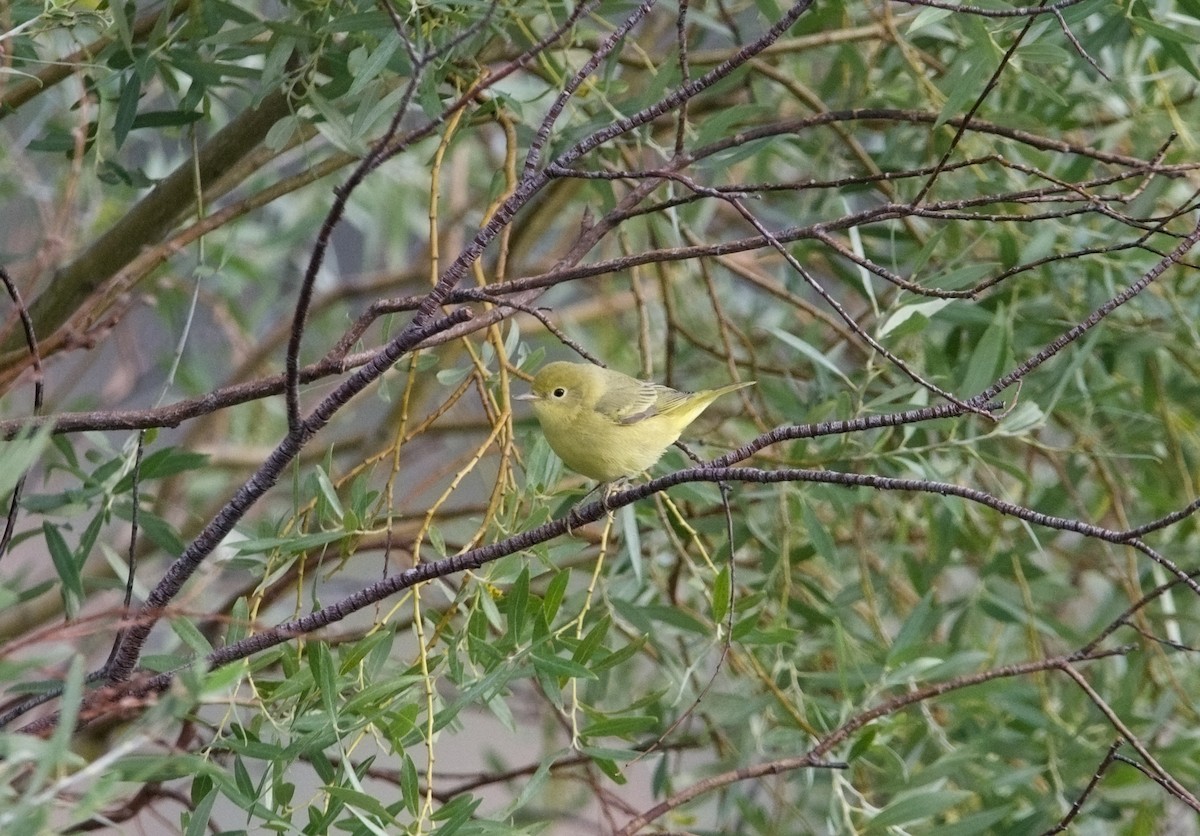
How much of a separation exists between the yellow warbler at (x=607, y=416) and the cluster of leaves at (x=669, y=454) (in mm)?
63

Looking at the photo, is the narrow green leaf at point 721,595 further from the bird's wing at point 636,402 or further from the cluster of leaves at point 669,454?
the bird's wing at point 636,402

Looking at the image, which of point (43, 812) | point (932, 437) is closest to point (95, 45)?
point (43, 812)

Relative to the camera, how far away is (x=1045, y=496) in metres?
2.35

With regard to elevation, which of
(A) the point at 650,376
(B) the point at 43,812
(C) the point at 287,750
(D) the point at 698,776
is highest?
(B) the point at 43,812

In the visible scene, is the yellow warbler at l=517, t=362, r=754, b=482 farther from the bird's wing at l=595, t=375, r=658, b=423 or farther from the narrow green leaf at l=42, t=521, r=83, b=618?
the narrow green leaf at l=42, t=521, r=83, b=618

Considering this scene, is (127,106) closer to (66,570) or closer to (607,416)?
(66,570)

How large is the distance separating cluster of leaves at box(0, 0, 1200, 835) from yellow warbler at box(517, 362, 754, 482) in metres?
0.06

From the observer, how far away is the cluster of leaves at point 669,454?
1175mm

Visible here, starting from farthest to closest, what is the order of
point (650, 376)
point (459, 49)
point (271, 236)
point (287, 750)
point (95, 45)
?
point (271, 236) < point (650, 376) < point (95, 45) < point (459, 49) < point (287, 750)

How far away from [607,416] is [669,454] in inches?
5.1

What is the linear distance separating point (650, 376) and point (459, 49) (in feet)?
2.22

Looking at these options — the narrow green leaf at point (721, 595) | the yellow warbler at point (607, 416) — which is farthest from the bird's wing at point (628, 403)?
the narrow green leaf at point (721, 595)

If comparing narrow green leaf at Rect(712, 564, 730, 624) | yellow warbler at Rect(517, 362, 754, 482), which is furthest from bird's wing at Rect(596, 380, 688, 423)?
narrow green leaf at Rect(712, 564, 730, 624)

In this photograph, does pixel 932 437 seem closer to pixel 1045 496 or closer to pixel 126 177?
pixel 1045 496
